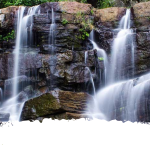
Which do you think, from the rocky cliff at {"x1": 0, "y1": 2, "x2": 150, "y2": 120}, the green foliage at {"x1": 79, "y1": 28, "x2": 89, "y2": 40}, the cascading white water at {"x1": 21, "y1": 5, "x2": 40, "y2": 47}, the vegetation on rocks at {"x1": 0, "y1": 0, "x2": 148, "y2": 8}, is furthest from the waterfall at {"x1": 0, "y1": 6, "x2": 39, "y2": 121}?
the vegetation on rocks at {"x1": 0, "y1": 0, "x2": 148, "y2": 8}

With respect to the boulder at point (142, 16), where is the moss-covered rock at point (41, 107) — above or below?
below

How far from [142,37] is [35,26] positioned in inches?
178

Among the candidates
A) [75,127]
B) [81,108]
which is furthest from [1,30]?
[75,127]

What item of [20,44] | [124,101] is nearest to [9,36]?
[20,44]

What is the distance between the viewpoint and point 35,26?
1008 centimetres

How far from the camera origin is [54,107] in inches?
258

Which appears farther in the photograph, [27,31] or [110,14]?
[110,14]

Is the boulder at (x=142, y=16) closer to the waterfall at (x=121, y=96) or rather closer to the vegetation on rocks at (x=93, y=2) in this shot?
the waterfall at (x=121, y=96)

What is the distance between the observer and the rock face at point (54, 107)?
6551 millimetres

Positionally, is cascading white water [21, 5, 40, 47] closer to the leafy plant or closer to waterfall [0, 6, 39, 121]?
waterfall [0, 6, 39, 121]

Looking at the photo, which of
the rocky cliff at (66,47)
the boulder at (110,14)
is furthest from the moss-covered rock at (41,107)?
the boulder at (110,14)

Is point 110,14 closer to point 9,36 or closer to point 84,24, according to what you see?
point 84,24

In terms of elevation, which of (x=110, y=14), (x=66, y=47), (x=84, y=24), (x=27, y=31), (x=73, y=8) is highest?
(x=73, y=8)

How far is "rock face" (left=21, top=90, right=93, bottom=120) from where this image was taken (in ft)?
21.5
